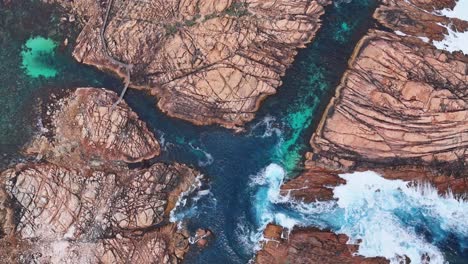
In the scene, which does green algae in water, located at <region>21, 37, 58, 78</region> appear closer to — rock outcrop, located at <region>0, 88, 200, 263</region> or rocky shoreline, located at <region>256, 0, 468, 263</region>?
rock outcrop, located at <region>0, 88, 200, 263</region>

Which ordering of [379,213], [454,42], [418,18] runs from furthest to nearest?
[418,18] < [454,42] < [379,213]

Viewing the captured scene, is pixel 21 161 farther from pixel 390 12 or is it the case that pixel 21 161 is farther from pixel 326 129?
pixel 390 12

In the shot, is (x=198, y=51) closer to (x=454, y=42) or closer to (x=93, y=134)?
(x=93, y=134)

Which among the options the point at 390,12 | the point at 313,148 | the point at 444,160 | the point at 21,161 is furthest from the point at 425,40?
the point at 21,161

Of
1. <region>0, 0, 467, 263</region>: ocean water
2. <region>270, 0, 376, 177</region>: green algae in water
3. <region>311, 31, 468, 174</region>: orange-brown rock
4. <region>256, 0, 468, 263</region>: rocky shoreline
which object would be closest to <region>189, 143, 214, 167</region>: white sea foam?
<region>0, 0, 467, 263</region>: ocean water

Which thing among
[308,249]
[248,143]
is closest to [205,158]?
[248,143]
